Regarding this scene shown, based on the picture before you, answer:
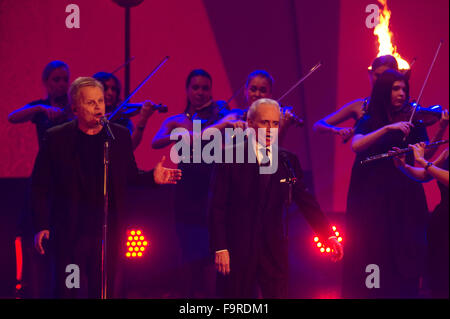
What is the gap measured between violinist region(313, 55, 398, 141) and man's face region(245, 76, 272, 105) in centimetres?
50

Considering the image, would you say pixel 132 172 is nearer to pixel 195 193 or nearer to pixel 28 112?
pixel 195 193

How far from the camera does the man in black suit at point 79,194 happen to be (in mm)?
3557

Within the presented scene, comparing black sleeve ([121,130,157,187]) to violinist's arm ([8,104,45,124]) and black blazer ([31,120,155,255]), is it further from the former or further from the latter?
violinist's arm ([8,104,45,124])

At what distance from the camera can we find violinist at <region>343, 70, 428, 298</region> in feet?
13.3

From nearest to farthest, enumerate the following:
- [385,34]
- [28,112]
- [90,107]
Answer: [90,107], [28,112], [385,34]

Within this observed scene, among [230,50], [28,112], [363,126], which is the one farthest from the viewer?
[230,50]

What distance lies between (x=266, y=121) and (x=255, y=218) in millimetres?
567

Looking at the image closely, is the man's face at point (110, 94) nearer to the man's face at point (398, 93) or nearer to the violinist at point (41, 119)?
the violinist at point (41, 119)

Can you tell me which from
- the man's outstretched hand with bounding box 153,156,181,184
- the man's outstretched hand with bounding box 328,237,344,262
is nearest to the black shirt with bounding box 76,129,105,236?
the man's outstretched hand with bounding box 153,156,181,184

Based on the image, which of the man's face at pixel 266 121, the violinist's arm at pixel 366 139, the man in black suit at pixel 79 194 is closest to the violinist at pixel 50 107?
the man in black suit at pixel 79 194

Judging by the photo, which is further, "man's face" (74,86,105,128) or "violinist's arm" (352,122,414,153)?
"violinist's arm" (352,122,414,153)

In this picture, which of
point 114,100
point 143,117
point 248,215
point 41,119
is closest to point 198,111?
point 143,117

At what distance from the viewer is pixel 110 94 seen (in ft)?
14.8

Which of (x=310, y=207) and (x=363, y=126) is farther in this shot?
(x=363, y=126)
